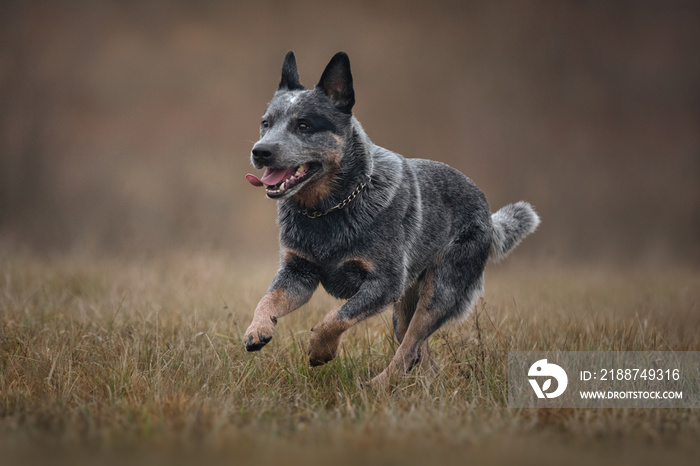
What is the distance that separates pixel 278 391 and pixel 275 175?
4.18ft

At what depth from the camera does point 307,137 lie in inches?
146

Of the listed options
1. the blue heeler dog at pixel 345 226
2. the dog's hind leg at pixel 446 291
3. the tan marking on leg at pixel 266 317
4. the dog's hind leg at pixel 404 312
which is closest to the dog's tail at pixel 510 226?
the dog's hind leg at pixel 446 291

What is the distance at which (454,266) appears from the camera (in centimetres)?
421

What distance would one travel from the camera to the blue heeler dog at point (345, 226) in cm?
359

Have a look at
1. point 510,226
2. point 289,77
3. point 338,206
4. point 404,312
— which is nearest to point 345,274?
Result: point 338,206

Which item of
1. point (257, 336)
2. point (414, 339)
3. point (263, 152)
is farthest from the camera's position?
point (414, 339)

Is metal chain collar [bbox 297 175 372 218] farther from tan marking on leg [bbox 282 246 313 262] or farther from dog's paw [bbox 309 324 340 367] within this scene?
dog's paw [bbox 309 324 340 367]

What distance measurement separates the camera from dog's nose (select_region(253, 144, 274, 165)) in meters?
3.50

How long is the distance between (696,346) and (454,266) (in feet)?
6.92

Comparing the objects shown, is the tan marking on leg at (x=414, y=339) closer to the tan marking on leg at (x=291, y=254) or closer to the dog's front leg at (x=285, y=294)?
the dog's front leg at (x=285, y=294)

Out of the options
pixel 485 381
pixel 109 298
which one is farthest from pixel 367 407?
pixel 109 298

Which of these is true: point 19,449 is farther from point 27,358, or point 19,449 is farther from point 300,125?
point 300,125

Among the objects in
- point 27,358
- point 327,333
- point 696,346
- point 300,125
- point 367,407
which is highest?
point 300,125

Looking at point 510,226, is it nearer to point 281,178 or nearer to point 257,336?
point 281,178
